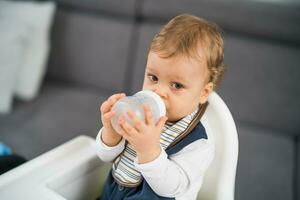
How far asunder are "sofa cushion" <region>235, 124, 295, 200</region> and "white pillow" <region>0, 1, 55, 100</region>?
917mm

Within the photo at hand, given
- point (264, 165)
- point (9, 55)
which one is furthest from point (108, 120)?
point (9, 55)

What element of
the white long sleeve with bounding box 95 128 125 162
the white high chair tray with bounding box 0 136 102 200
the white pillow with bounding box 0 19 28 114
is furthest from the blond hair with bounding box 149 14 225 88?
the white pillow with bounding box 0 19 28 114

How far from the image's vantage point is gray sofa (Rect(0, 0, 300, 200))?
4.41 ft

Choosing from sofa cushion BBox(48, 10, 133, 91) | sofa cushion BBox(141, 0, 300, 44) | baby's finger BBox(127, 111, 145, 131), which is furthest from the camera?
sofa cushion BBox(48, 10, 133, 91)

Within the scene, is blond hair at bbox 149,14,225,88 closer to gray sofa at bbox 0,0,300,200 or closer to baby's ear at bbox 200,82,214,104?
baby's ear at bbox 200,82,214,104

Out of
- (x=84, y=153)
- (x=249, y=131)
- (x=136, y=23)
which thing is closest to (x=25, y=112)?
(x=136, y=23)

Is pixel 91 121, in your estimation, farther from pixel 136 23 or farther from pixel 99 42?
pixel 136 23

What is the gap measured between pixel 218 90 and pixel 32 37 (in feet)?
2.73

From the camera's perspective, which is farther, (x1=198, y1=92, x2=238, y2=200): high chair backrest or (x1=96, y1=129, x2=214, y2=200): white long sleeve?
(x1=198, y1=92, x2=238, y2=200): high chair backrest

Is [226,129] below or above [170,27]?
below

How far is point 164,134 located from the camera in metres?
0.73

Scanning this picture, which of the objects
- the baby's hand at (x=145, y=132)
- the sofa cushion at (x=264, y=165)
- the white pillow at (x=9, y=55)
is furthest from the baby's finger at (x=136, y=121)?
the white pillow at (x=9, y=55)

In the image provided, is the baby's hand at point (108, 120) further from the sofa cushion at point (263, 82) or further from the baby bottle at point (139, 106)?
the sofa cushion at point (263, 82)

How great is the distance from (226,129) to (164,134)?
146mm
